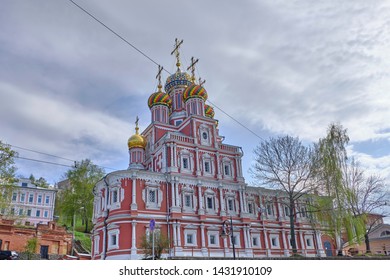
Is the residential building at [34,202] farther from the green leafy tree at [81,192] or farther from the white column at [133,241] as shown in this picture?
the white column at [133,241]

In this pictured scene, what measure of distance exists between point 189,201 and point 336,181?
43.5 feet

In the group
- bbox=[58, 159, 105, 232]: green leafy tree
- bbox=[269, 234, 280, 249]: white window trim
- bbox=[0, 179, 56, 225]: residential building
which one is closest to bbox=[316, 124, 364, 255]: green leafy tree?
bbox=[269, 234, 280, 249]: white window trim

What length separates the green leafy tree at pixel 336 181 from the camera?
26531mm

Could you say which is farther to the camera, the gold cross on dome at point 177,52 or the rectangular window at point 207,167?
the gold cross on dome at point 177,52

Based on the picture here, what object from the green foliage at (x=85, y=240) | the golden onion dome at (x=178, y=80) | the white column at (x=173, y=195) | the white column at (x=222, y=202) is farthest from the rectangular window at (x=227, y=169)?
the green foliage at (x=85, y=240)

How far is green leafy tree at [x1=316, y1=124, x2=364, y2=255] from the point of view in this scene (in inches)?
1045

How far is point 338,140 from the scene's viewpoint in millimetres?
28406

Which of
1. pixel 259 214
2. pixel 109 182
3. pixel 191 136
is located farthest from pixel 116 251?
pixel 259 214

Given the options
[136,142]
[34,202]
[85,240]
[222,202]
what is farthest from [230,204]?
[34,202]

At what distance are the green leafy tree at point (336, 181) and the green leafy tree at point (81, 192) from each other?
1307 inches

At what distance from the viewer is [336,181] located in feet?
87.6

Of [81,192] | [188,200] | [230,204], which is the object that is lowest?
[230,204]

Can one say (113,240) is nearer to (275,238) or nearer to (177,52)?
(275,238)

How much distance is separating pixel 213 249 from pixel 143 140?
14791 mm
